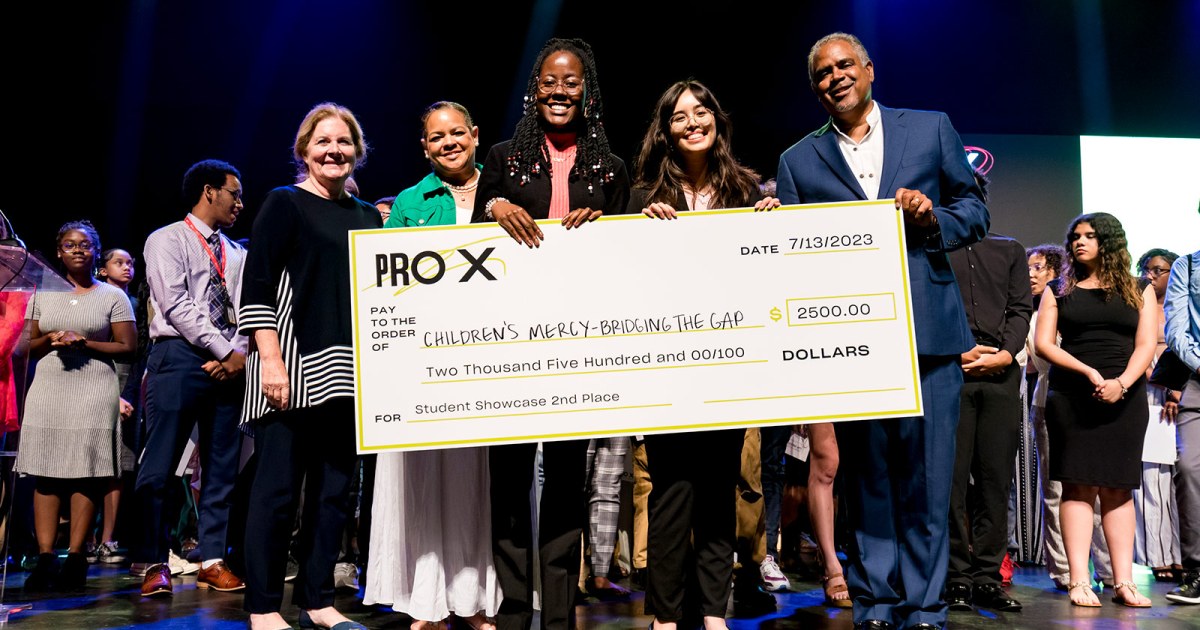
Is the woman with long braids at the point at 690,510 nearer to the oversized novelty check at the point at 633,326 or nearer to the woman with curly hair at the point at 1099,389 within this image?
the oversized novelty check at the point at 633,326

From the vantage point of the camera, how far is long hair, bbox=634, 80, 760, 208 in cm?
258

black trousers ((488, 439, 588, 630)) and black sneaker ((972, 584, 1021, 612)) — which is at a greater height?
black trousers ((488, 439, 588, 630))

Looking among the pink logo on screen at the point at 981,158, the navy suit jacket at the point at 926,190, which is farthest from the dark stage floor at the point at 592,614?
the pink logo on screen at the point at 981,158

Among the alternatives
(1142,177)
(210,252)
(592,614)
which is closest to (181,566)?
(210,252)

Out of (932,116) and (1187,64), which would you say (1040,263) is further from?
(1187,64)

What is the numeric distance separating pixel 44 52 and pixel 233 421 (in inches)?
143

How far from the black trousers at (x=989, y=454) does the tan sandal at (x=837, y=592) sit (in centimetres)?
52

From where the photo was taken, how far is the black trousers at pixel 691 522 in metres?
2.41

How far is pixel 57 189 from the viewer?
6027 millimetres

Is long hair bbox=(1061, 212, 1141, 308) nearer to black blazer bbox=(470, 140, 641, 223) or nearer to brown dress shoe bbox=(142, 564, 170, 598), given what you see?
black blazer bbox=(470, 140, 641, 223)

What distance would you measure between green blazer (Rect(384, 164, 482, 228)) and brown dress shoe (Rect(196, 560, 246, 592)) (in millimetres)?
1789

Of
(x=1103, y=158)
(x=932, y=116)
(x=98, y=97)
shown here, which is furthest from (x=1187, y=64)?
(x=98, y=97)

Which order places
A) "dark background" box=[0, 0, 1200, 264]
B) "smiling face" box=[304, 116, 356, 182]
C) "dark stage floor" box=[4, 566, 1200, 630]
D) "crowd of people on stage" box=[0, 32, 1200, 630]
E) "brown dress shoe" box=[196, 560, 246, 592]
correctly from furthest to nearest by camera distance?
1. "dark background" box=[0, 0, 1200, 264]
2. "brown dress shoe" box=[196, 560, 246, 592]
3. "dark stage floor" box=[4, 566, 1200, 630]
4. "smiling face" box=[304, 116, 356, 182]
5. "crowd of people on stage" box=[0, 32, 1200, 630]

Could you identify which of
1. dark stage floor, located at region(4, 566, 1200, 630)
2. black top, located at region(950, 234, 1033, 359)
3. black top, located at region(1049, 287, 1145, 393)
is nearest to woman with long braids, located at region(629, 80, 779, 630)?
dark stage floor, located at region(4, 566, 1200, 630)
